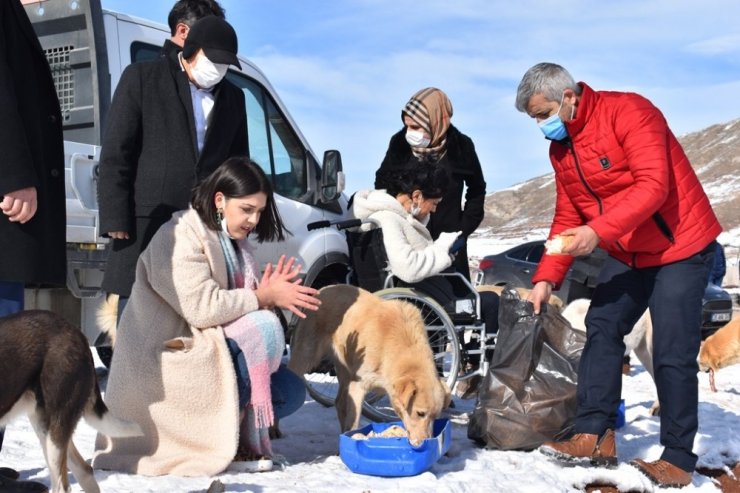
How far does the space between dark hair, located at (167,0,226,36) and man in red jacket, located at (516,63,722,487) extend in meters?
1.82

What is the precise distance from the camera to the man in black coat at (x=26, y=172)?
3.24m

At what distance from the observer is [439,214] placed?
6.00 meters

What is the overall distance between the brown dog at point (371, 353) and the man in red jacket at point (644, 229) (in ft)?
2.30

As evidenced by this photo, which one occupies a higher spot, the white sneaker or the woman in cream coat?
the woman in cream coat

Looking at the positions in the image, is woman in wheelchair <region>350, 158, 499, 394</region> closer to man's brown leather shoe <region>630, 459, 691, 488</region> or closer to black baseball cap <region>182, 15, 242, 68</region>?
black baseball cap <region>182, 15, 242, 68</region>

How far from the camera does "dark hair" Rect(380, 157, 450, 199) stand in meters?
5.57

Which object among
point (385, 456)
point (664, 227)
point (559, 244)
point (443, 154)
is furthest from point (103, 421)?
point (443, 154)

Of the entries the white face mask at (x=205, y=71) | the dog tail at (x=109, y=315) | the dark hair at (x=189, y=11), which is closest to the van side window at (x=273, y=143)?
the dark hair at (x=189, y=11)

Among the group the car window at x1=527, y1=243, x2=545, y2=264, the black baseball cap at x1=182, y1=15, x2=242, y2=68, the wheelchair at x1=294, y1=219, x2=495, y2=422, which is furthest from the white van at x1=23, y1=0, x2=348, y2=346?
the car window at x1=527, y1=243, x2=545, y2=264

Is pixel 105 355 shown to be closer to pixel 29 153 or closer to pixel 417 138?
pixel 417 138

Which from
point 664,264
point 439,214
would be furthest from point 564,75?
point 439,214

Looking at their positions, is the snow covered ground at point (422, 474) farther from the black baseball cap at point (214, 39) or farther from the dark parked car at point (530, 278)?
the dark parked car at point (530, 278)

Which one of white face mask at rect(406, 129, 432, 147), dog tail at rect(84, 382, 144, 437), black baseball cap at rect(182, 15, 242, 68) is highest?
black baseball cap at rect(182, 15, 242, 68)

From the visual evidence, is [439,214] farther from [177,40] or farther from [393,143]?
[177,40]
